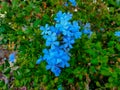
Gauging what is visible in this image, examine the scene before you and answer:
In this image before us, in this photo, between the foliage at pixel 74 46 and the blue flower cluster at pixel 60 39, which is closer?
the blue flower cluster at pixel 60 39

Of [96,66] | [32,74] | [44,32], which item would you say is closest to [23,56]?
[32,74]

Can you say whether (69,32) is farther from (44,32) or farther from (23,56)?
(23,56)

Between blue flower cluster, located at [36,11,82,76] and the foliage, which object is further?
the foliage

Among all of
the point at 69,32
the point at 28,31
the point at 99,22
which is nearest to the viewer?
the point at 69,32

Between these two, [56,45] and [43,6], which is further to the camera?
[43,6]

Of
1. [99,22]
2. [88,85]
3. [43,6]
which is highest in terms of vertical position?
[43,6]

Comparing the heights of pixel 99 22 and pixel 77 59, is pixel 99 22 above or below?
above

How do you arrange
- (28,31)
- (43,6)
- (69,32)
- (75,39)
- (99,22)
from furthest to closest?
1. (43,6)
2. (99,22)
3. (28,31)
4. (75,39)
5. (69,32)

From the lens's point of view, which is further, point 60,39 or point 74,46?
point 74,46
